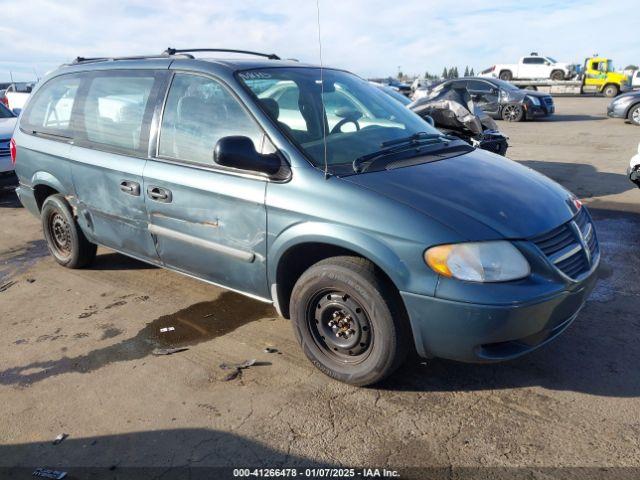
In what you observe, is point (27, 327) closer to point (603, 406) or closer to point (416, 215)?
point (416, 215)

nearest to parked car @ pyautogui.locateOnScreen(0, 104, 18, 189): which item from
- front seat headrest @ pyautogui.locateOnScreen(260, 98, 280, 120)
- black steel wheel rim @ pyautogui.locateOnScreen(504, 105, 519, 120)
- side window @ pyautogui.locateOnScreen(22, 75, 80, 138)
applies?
side window @ pyautogui.locateOnScreen(22, 75, 80, 138)

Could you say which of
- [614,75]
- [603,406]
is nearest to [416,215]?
[603,406]

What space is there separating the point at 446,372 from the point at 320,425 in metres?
0.91

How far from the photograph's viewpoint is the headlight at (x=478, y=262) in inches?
103

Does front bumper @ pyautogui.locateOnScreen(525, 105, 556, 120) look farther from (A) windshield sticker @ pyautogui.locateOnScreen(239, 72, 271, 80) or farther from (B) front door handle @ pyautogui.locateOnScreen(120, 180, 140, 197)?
(B) front door handle @ pyautogui.locateOnScreen(120, 180, 140, 197)

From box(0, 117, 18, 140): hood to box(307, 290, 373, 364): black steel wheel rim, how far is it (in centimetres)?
748

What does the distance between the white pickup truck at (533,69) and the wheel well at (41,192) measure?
114ft

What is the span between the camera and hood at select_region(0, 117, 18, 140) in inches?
330

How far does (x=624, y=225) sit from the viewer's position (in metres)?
6.08

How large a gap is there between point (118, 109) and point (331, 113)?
1721 millimetres

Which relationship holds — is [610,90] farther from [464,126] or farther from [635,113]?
[464,126]

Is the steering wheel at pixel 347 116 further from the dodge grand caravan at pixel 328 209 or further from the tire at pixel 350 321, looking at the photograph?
the tire at pixel 350 321

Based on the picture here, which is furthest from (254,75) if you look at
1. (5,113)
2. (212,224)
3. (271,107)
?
(5,113)

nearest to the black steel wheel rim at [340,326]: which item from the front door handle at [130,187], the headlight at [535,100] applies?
the front door handle at [130,187]
